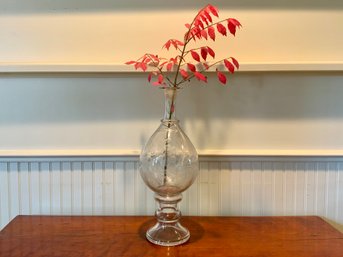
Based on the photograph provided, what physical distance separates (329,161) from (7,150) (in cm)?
124

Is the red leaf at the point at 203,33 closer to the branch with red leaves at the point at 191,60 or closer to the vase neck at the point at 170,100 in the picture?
the branch with red leaves at the point at 191,60

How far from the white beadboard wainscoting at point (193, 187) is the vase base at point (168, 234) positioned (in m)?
0.23

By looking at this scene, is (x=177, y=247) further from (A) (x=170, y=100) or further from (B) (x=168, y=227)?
(A) (x=170, y=100)

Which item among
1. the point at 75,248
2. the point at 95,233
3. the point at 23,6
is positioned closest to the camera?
the point at 75,248

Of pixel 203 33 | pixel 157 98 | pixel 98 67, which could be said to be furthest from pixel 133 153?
pixel 203 33

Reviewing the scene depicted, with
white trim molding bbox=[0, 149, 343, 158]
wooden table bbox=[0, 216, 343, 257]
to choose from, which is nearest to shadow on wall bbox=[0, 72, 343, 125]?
white trim molding bbox=[0, 149, 343, 158]

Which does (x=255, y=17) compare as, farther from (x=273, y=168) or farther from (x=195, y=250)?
(x=195, y=250)

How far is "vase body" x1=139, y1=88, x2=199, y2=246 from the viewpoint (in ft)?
3.51

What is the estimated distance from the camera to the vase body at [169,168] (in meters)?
1.07

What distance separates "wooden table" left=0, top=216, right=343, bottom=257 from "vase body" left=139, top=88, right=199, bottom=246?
6 centimetres

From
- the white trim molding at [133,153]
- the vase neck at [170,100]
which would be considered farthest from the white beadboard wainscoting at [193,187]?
the vase neck at [170,100]

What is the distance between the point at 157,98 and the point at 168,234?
1.65 feet

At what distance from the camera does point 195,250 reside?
39.8 inches

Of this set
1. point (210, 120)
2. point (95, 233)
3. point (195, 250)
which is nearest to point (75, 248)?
point (95, 233)
